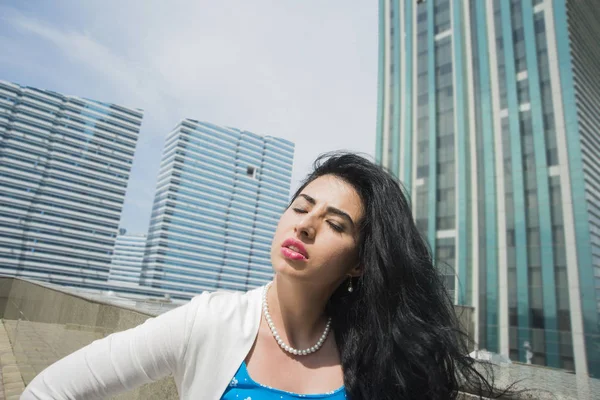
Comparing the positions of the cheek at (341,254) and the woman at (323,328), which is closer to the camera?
the woman at (323,328)

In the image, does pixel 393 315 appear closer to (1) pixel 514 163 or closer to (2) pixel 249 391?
(2) pixel 249 391

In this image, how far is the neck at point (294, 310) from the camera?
4.17 ft

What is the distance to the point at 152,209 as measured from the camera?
132625 mm

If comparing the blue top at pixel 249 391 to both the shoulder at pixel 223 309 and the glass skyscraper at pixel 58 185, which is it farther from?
the glass skyscraper at pixel 58 185

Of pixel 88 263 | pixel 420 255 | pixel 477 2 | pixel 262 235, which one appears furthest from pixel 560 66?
pixel 262 235

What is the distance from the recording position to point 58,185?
10300cm

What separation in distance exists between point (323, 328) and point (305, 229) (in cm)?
45

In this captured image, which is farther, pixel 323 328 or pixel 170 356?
pixel 323 328

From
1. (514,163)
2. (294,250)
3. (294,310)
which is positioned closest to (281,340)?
(294,310)

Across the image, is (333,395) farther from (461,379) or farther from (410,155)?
(410,155)

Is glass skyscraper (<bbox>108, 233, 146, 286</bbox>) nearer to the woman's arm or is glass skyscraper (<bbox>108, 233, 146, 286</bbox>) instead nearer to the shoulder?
the shoulder

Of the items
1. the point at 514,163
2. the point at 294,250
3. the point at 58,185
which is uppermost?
the point at 58,185

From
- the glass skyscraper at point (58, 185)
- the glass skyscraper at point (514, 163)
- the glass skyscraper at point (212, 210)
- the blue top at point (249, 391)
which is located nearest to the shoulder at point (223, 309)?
the blue top at point (249, 391)

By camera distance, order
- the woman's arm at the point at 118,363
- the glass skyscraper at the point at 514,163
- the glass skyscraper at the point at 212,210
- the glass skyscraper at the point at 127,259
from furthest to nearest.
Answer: the glass skyscraper at the point at 127,259, the glass skyscraper at the point at 212,210, the glass skyscraper at the point at 514,163, the woman's arm at the point at 118,363
